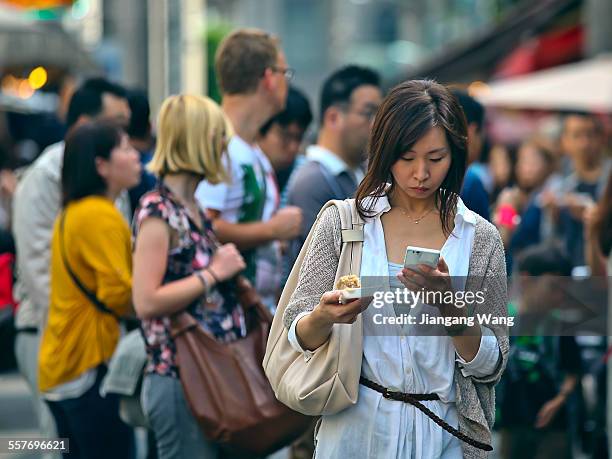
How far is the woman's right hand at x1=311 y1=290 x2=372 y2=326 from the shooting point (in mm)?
3641

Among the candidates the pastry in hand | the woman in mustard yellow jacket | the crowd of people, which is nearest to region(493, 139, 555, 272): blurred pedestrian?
the crowd of people

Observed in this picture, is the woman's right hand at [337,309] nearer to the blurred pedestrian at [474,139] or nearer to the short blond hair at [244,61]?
the blurred pedestrian at [474,139]

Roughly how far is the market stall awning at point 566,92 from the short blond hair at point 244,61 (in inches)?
344

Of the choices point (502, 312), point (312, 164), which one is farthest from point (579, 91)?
point (502, 312)

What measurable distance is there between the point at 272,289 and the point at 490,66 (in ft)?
98.1

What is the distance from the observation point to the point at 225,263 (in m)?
5.27

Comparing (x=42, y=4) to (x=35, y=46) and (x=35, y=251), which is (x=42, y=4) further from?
(x=35, y=251)

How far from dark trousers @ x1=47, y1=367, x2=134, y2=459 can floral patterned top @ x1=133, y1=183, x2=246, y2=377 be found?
502 millimetres

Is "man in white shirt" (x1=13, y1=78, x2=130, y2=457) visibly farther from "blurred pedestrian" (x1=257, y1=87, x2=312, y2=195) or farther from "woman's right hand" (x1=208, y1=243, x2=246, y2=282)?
"blurred pedestrian" (x1=257, y1=87, x2=312, y2=195)

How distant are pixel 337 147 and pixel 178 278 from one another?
1474mm

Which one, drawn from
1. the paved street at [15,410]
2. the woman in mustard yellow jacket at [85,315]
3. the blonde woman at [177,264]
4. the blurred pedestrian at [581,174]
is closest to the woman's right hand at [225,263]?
the blonde woman at [177,264]

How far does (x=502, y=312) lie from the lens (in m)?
3.91

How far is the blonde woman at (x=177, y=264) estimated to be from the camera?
5156mm

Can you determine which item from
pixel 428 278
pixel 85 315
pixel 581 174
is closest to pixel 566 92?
pixel 581 174
